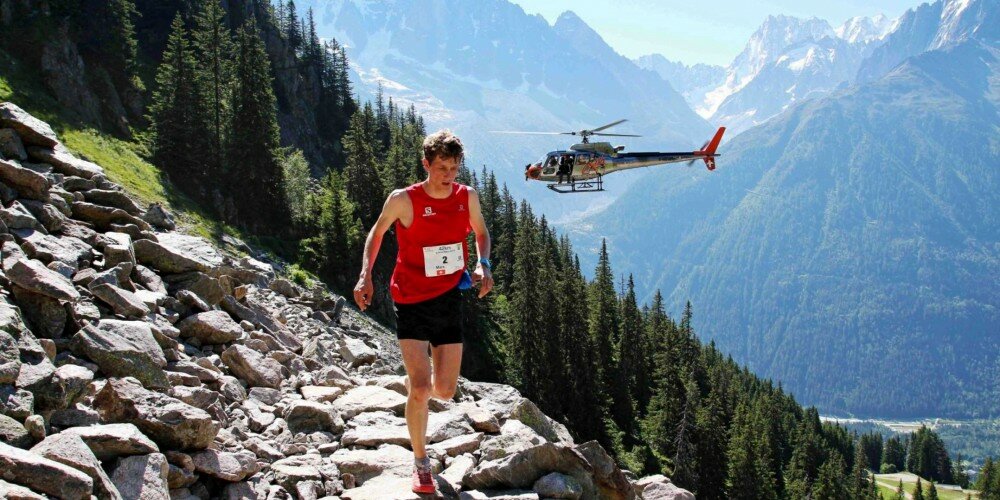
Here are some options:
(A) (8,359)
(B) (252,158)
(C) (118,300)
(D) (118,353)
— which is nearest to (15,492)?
(A) (8,359)

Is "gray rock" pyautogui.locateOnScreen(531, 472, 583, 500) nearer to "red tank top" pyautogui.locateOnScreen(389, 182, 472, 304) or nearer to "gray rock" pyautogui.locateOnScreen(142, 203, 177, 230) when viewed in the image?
"red tank top" pyautogui.locateOnScreen(389, 182, 472, 304)

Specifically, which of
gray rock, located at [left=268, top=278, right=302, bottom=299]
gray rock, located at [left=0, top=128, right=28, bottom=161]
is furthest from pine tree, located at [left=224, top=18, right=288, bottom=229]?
gray rock, located at [left=0, top=128, right=28, bottom=161]

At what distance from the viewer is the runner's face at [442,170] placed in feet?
23.4

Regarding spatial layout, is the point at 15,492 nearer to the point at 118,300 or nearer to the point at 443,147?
the point at 443,147

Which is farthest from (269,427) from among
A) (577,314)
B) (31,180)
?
(577,314)

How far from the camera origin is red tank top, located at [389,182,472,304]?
7.40m

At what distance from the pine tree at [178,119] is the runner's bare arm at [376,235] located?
43.1 meters

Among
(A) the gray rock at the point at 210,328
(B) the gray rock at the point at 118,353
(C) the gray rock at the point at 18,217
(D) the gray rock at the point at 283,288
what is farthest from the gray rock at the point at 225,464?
(D) the gray rock at the point at 283,288

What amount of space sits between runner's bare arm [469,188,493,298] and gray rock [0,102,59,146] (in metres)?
10.0

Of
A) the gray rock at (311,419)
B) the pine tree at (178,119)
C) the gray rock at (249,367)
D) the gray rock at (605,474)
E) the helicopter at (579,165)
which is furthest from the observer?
the pine tree at (178,119)

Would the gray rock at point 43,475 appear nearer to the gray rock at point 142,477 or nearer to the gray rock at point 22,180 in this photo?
the gray rock at point 142,477

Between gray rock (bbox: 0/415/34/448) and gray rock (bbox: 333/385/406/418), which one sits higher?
gray rock (bbox: 0/415/34/448)

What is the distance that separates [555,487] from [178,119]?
4579 cm

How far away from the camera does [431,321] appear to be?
747cm
